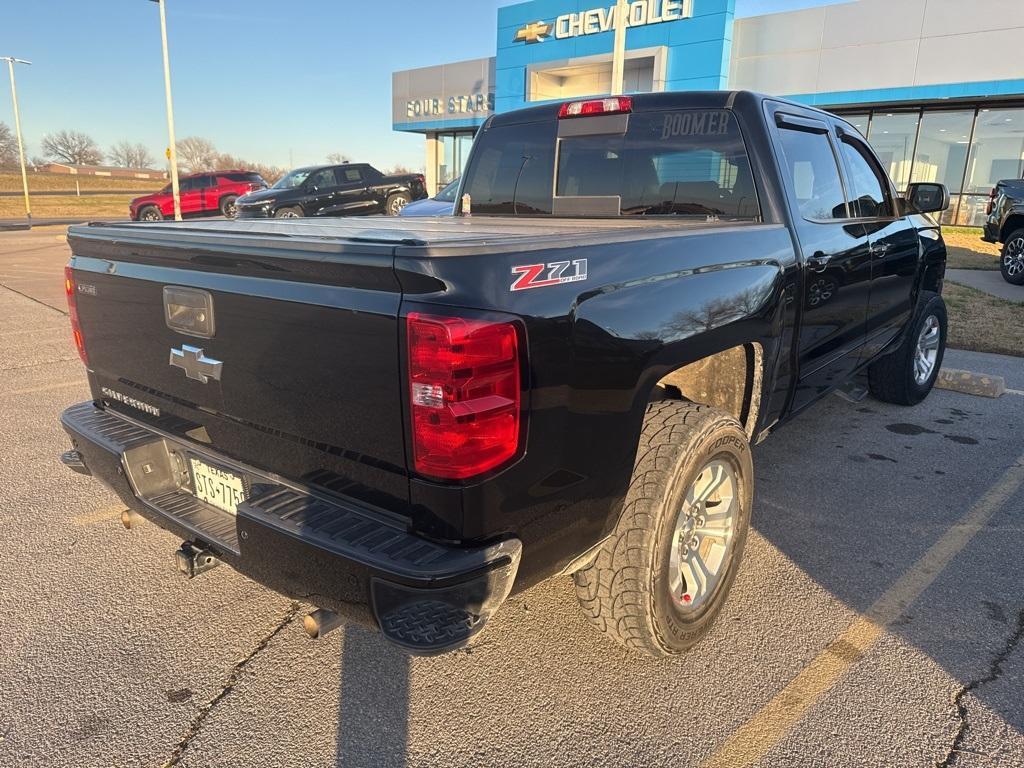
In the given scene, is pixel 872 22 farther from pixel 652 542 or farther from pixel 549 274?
pixel 549 274

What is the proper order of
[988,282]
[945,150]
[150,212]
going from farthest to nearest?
1. [150,212]
2. [945,150]
3. [988,282]

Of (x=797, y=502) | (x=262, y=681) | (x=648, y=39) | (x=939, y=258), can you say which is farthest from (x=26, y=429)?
(x=648, y=39)

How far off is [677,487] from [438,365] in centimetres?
107

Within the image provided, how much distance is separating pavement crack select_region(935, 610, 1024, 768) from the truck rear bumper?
149cm

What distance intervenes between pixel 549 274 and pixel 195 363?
48.9 inches

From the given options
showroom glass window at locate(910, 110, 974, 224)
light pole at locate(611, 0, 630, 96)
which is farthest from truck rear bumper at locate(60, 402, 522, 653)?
showroom glass window at locate(910, 110, 974, 224)

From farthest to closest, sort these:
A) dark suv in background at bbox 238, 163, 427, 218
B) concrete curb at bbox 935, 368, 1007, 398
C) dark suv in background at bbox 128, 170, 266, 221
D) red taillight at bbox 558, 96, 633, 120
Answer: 1. dark suv in background at bbox 128, 170, 266, 221
2. dark suv in background at bbox 238, 163, 427, 218
3. concrete curb at bbox 935, 368, 1007, 398
4. red taillight at bbox 558, 96, 633, 120

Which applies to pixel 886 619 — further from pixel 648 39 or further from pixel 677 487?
pixel 648 39

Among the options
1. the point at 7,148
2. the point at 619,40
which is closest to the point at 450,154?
the point at 619,40

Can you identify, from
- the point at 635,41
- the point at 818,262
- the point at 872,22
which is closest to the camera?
the point at 818,262

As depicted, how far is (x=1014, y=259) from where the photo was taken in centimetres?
1163

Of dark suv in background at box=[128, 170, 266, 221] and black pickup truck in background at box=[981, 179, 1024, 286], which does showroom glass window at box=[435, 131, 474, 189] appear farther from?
black pickup truck in background at box=[981, 179, 1024, 286]

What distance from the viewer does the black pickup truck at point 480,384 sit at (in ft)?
5.94

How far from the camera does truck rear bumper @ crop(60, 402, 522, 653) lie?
5.90 feet
